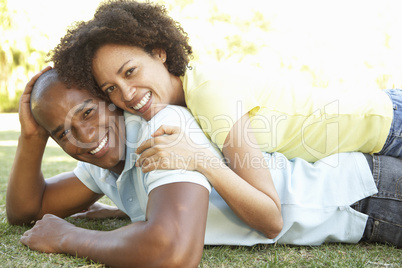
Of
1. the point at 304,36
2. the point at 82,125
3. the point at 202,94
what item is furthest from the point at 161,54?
the point at 304,36

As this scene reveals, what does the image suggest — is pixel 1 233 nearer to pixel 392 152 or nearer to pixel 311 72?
pixel 392 152

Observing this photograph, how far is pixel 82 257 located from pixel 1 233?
107 cm

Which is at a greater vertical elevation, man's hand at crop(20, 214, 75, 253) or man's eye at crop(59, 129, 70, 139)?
man's eye at crop(59, 129, 70, 139)

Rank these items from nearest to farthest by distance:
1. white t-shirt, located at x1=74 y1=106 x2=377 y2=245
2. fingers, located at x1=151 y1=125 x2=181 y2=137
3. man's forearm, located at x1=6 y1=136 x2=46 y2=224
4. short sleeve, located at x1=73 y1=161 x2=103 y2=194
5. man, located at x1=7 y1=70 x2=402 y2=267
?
fingers, located at x1=151 y1=125 x2=181 y2=137 → man, located at x1=7 y1=70 x2=402 y2=267 → white t-shirt, located at x1=74 y1=106 x2=377 y2=245 → man's forearm, located at x1=6 y1=136 x2=46 y2=224 → short sleeve, located at x1=73 y1=161 x2=103 y2=194

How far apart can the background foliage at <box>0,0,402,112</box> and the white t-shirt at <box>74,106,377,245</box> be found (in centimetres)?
1308

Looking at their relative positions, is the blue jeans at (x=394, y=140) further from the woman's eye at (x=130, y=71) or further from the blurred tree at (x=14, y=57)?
the blurred tree at (x=14, y=57)

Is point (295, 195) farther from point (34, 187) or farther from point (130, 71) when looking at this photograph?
point (34, 187)

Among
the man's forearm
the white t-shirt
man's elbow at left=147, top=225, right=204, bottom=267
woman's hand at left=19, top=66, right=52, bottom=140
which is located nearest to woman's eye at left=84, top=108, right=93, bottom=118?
the white t-shirt

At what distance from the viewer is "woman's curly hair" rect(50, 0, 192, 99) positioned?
2.84 m

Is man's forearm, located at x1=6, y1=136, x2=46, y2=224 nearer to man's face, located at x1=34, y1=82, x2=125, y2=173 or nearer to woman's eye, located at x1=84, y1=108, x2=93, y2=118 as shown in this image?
man's face, located at x1=34, y1=82, x2=125, y2=173

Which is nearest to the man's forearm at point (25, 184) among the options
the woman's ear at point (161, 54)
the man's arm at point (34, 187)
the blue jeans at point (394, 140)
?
the man's arm at point (34, 187)

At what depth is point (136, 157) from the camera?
8.45ft

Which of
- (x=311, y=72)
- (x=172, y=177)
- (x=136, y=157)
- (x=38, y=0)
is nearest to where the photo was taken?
(x=172, y=177)

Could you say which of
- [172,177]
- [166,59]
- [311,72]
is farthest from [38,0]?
[172,177]
